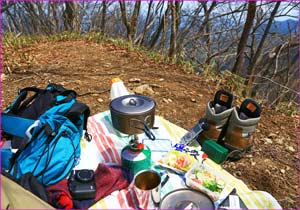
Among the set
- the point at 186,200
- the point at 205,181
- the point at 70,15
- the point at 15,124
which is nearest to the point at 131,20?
the point at 70,15

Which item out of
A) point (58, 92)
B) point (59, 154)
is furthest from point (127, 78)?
point (59, 154)

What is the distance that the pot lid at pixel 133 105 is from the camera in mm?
1210

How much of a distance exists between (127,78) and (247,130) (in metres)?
1.32

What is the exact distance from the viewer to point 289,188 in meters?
1.75

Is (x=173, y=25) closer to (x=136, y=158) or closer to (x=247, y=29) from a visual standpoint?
(x=247, y=29)

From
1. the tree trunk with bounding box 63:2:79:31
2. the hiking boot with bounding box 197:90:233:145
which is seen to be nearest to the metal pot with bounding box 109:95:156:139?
the hiking boot with bounding box 197:90:233:145

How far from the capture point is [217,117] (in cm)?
176

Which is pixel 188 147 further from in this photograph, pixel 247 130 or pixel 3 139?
pixel 3 139

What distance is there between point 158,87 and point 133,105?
1373 mm

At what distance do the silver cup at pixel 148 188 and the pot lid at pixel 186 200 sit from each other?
0.04 metres

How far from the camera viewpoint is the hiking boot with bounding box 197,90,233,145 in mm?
1760

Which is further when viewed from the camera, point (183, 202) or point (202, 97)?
point (202, 97)

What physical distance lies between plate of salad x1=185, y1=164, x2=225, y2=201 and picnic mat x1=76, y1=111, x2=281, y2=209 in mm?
51

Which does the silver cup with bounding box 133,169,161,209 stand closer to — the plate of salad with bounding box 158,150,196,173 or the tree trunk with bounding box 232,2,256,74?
the plate of salad with bounding box 158,150,196,173
